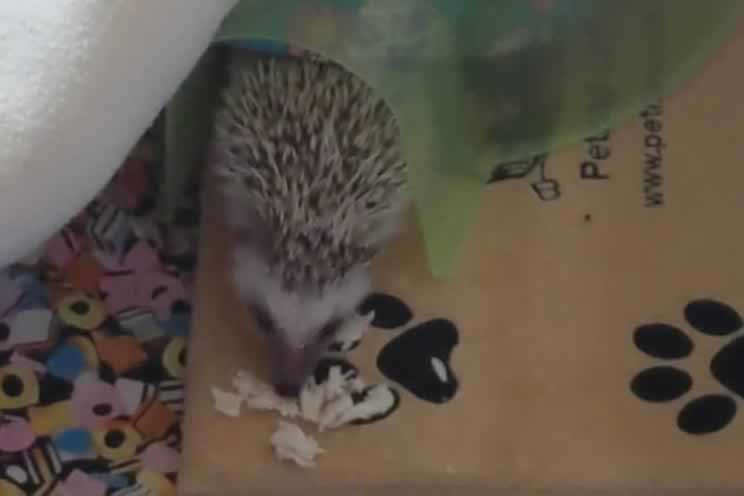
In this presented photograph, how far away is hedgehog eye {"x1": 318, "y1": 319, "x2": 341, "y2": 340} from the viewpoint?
54.7 inches

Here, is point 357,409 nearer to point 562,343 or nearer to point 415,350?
point 415,350

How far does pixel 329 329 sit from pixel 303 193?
0.16 meters

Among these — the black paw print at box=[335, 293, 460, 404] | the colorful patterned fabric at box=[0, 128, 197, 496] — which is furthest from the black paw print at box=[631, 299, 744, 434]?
the colorful patterned fabric at box=[0, 128, 197, 496]

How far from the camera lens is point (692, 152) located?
1.53 m

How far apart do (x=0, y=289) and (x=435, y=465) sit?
1.66ft

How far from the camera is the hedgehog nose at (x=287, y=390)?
4.44ft

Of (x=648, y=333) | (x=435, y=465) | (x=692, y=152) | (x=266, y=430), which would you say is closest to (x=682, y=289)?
(x=648, y=333)

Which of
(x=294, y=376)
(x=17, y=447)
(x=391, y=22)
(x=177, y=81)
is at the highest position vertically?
(x=391, y=22)

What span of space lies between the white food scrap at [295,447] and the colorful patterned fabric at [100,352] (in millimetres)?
118

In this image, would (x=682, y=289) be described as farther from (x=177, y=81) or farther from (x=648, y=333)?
(x=177, y=81)

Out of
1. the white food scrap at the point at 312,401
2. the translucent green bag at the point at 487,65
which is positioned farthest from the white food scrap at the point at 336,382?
the translucent green bag at the point at 487,65

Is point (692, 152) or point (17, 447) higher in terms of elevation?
point (692, 152)

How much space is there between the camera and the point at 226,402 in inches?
53.1

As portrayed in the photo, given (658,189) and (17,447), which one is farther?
(658,189)
